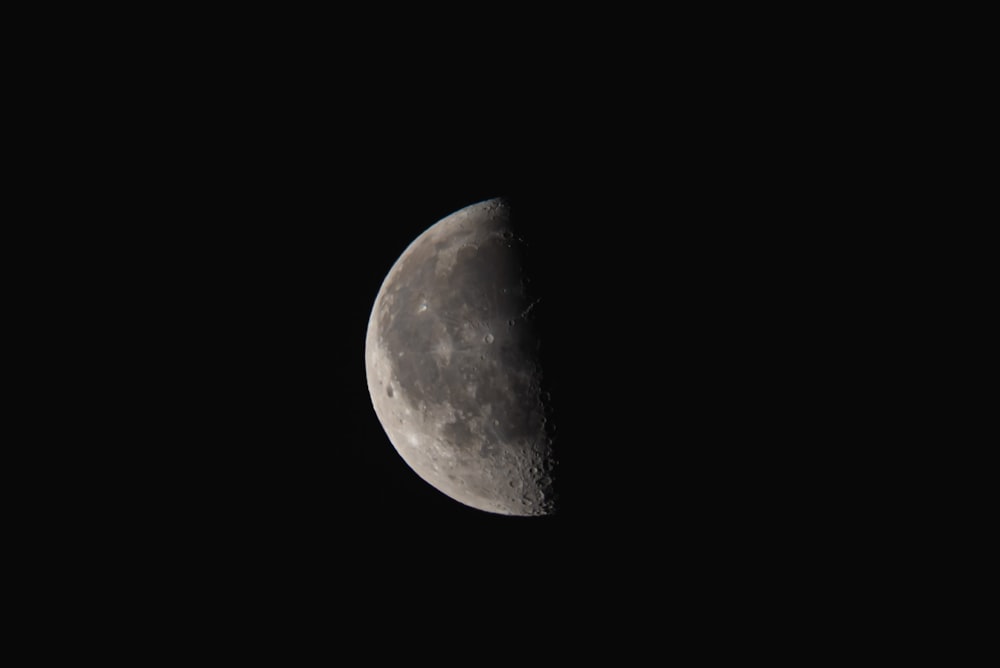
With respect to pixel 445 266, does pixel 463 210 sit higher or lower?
higher

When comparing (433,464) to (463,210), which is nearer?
(433,464)

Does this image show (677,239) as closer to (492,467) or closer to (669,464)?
(669,464)

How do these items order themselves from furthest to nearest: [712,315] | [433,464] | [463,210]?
[463,210] → [433,464] → [712,315]

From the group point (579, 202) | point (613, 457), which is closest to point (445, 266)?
point (579, 202)

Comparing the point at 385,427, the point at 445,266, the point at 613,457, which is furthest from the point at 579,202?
the point at 385,427

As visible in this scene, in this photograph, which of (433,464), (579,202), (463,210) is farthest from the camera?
(463,210)

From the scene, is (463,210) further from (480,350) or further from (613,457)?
(613,457)

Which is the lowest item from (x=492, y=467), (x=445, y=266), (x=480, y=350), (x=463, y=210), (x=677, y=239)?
(x=492, y=467)
